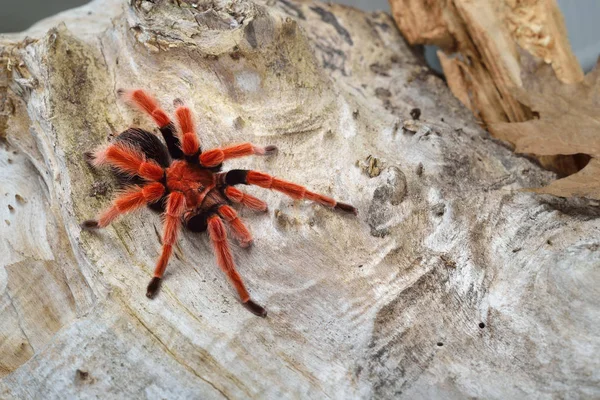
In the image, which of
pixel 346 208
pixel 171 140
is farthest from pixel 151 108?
pixel 346 208

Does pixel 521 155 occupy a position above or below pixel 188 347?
above

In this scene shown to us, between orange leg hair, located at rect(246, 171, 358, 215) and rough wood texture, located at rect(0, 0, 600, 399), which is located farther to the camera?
orange leg hair, located at rect(246, 171, 358, 215)

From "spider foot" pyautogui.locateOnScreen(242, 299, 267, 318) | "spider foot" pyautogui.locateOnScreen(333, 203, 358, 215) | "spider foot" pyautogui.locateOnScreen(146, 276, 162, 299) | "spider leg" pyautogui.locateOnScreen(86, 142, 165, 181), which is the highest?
"spider foot" pyautogui.locateOnScreen(333, 203, 358, 215)

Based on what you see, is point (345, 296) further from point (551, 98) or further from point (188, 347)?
point (551, 98)

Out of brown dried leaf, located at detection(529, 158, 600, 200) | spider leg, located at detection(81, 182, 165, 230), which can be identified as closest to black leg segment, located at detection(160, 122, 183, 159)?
spider leg, located at detection(81, 182, 165, 230)

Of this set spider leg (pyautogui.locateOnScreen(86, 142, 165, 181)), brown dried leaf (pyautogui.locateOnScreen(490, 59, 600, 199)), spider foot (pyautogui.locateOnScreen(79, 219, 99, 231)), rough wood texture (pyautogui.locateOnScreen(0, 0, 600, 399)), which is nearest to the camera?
rough wood texture (pyautogui.locateOnScreen(0, 0, 600, 399))

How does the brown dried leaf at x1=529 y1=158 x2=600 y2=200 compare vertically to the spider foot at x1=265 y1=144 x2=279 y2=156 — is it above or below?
above

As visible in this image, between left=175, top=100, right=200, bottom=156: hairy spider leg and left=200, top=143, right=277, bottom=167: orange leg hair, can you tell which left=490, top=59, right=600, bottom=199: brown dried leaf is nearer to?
left=200, top=143, right=277, bottom=167: orange leg hair

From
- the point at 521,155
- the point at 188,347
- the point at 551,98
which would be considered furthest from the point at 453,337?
the point at 551,98
